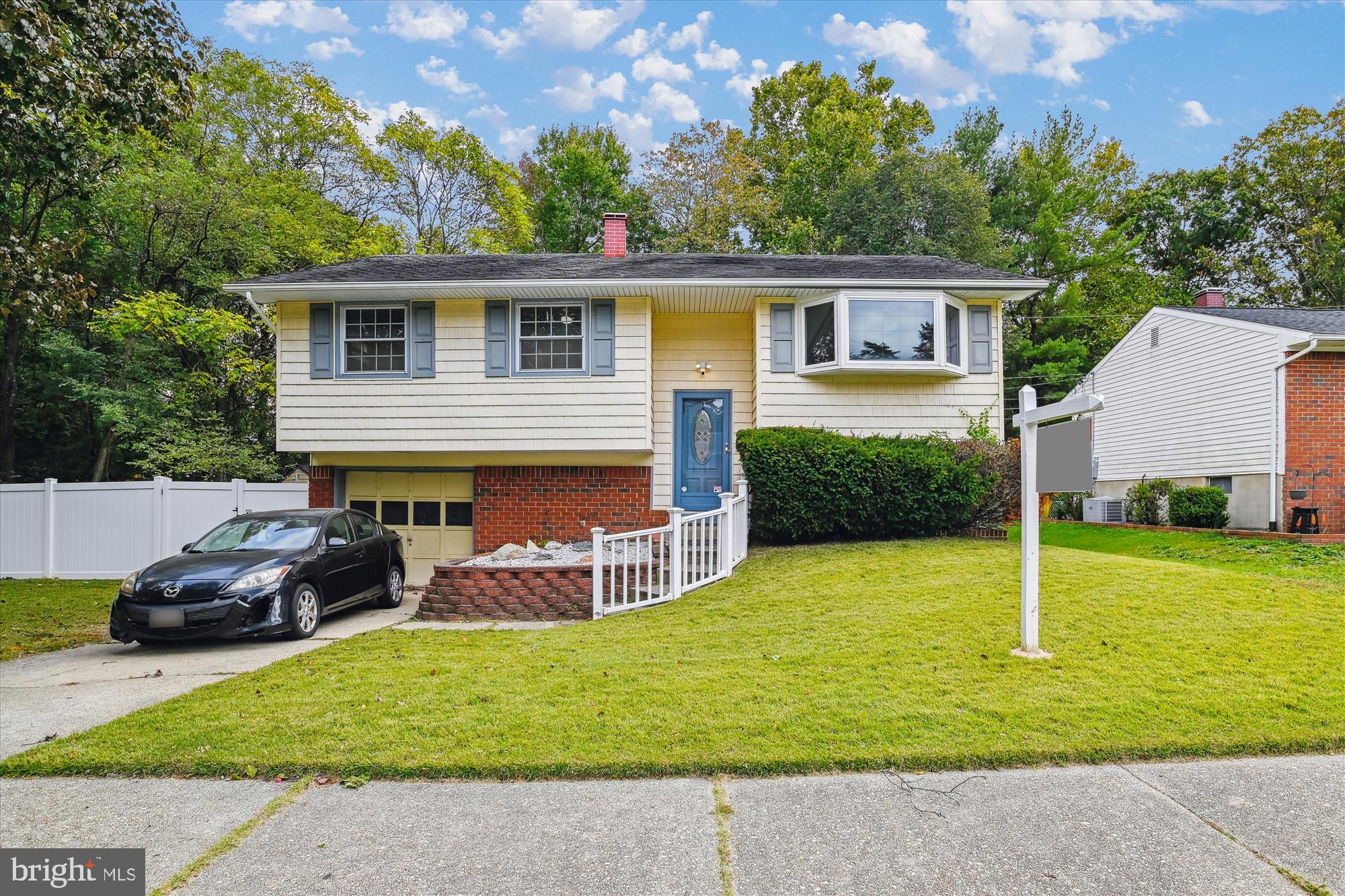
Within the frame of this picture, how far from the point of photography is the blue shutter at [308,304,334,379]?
37.1ft

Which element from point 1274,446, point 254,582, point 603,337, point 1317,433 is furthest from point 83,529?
point 1317,433

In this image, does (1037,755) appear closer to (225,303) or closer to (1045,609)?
(1045,609)

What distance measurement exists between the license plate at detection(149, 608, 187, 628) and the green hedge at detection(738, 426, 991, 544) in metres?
6.84

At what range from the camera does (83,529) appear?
11.5 m

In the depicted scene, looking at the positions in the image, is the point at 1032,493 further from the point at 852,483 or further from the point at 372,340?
the point at 372,340

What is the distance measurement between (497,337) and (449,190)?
1510cm

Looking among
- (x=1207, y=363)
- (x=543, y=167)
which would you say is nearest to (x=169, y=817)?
(x=1207, y=363)

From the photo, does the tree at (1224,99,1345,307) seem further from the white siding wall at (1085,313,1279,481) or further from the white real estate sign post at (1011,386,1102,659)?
the white real estate sign post at (1011,386,1102,659)

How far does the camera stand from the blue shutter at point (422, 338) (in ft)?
37.0

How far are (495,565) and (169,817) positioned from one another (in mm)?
4954

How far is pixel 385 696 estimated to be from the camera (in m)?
4.54

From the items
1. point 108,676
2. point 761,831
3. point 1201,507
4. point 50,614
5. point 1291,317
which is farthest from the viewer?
point 1291,317

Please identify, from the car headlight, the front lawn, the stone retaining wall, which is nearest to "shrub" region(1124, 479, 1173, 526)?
the front lawn

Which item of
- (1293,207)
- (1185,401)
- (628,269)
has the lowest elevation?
(1185,401)
